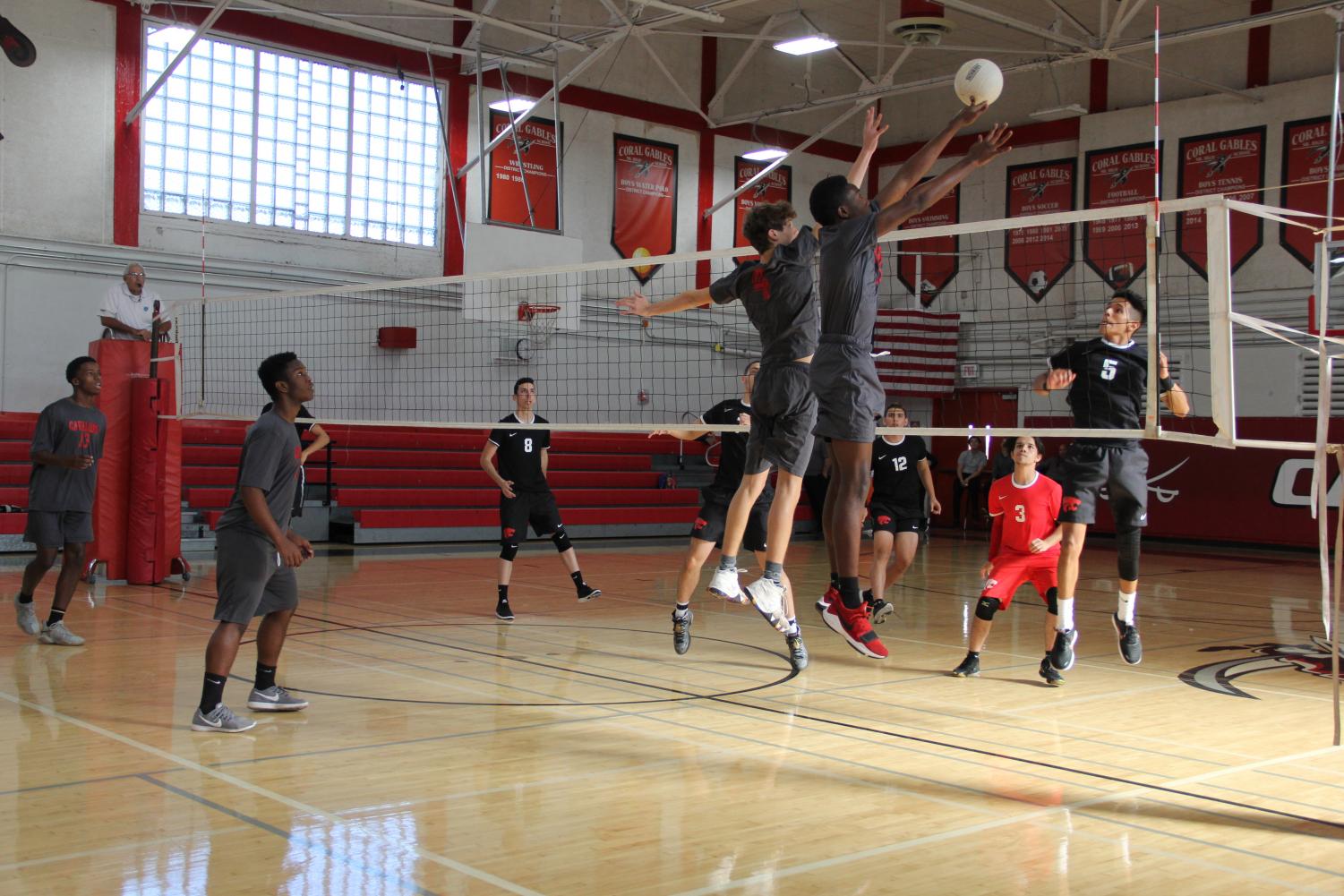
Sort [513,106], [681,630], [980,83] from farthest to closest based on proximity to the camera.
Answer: [513,106], [681,630], [980,83]

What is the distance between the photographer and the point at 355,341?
687 inches

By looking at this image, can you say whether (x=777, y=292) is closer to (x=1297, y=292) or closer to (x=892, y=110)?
(x=1297, y=292)

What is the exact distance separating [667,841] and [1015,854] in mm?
1038

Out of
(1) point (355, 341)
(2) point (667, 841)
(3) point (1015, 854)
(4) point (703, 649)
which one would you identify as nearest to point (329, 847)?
(2) point (667, 841)

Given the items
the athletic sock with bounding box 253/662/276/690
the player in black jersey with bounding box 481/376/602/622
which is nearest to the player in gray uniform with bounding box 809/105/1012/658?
the athletic sock with bounding box 253/662/276/690

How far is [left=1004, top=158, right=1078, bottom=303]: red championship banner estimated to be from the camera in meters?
20.5

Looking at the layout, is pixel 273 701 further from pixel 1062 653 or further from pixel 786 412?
pixel 1062 653

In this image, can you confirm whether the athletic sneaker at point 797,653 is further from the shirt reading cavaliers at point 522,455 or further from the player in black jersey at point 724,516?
the shirt reading cavaliers at point 522,455

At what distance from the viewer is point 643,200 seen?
20.8m

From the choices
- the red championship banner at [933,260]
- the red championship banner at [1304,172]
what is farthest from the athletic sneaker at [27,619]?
the red championship banner at [933,260]

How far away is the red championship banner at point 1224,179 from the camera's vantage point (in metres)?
18.7

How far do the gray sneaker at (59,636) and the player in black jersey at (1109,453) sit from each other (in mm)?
5521

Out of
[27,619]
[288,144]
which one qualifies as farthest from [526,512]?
[288,144]

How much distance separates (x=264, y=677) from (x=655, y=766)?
1955 mm
